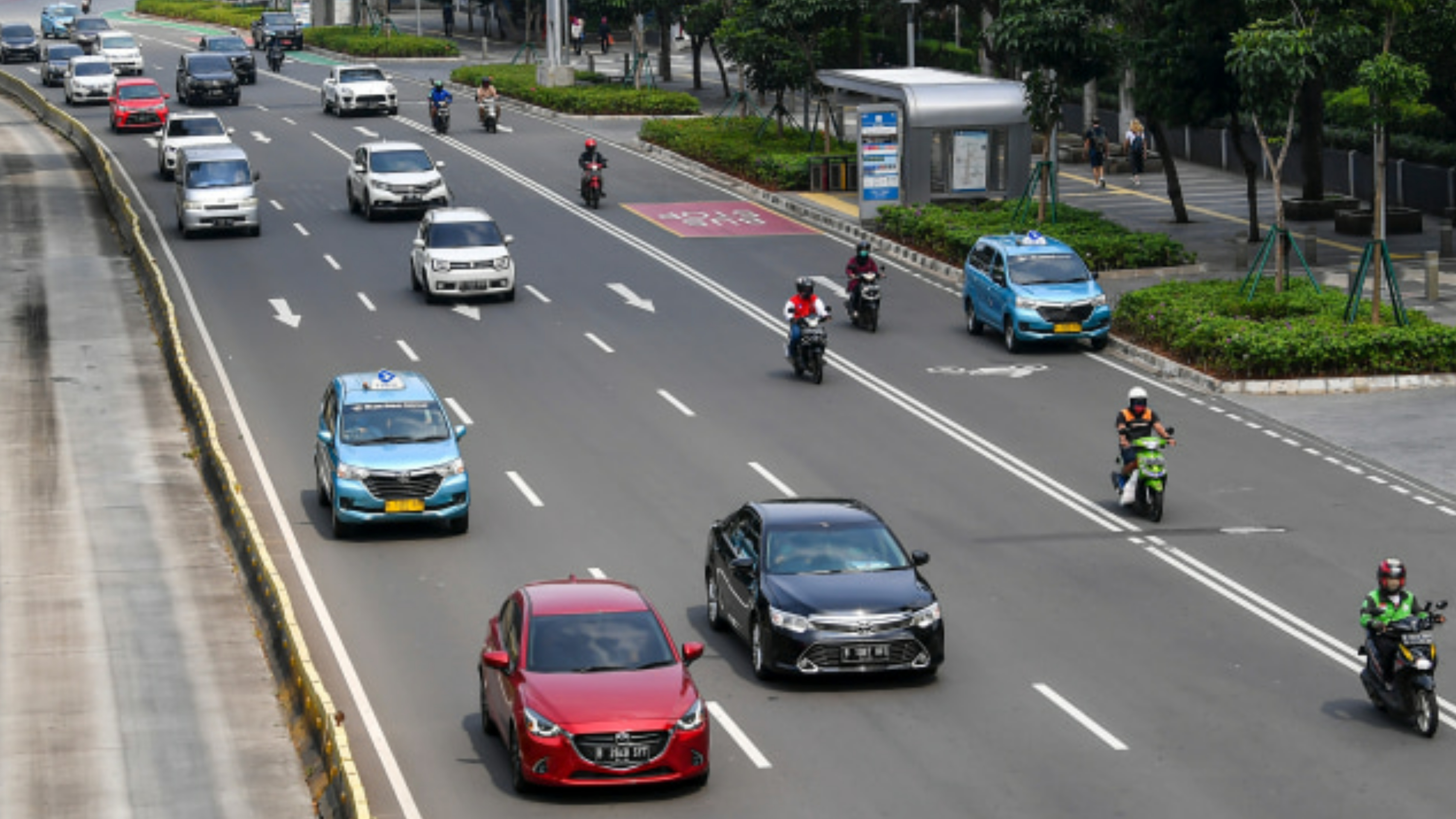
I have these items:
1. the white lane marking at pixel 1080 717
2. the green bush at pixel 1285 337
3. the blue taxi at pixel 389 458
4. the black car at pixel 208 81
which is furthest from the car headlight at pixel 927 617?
the black car at pixel 208 81

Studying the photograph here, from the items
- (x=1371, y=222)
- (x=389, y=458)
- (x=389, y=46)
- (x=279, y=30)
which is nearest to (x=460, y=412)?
(x=389, y=458)

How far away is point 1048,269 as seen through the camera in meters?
40.7

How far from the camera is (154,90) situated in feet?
239

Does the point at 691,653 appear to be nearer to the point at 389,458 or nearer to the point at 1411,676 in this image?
the point at 1411,676

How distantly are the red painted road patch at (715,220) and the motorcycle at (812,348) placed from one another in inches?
610

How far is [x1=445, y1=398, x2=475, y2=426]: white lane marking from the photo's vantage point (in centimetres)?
3490

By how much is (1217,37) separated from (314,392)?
23.3 metres

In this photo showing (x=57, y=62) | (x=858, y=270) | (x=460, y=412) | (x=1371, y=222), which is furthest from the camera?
(x=57, y=62)

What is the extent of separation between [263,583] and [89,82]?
59225 mm

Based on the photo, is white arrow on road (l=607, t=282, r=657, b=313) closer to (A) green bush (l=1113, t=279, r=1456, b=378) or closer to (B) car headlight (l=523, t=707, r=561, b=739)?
(A) green bush (l=1113, t=279, r=1456, b=378)

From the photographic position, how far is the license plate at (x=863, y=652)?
862 inches

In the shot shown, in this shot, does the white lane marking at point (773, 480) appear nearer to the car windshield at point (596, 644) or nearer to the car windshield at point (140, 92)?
the car windshield at point (596, 644)

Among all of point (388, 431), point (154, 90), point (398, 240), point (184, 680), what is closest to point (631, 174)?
point (398, 240)

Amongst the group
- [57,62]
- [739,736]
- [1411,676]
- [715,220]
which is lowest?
[739,736]
